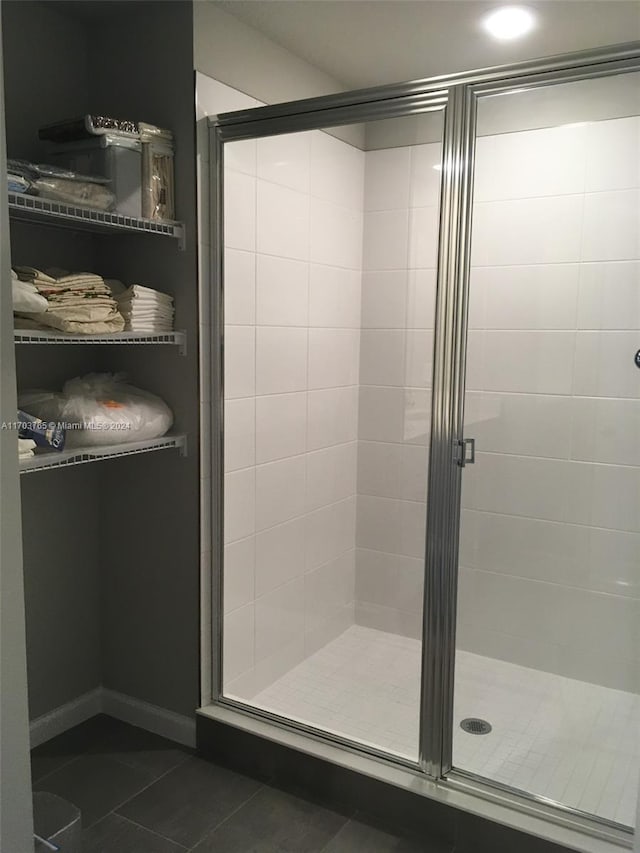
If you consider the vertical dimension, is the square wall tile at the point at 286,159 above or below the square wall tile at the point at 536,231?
above

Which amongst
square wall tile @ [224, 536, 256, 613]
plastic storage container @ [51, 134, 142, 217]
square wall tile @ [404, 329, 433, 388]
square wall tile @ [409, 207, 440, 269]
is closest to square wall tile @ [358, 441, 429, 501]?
square wall tile @ [404, 329, 433, 388]

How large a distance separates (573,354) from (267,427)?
1.08 metres

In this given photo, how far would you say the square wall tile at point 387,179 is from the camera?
2555 millimetres

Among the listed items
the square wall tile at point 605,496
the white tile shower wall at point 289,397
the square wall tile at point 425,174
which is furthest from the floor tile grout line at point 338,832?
the square wall tile at point 425,174

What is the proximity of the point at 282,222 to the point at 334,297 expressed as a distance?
1.22ft

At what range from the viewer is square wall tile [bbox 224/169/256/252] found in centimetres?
235

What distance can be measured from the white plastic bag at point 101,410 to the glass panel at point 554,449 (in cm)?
98

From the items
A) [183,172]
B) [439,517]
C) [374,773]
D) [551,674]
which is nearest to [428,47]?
[183,172]

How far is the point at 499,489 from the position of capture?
2.34 metres

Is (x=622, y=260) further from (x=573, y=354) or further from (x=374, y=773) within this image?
(x=374, y=773)

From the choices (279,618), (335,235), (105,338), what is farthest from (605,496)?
(105,338)

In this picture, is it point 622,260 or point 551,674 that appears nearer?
point 622,260

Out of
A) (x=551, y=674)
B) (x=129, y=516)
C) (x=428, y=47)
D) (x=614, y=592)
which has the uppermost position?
(x=428, y=47)

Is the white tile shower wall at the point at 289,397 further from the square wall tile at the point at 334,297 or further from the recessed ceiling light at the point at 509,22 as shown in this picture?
the recessed ceiling light at the point at 509,22
